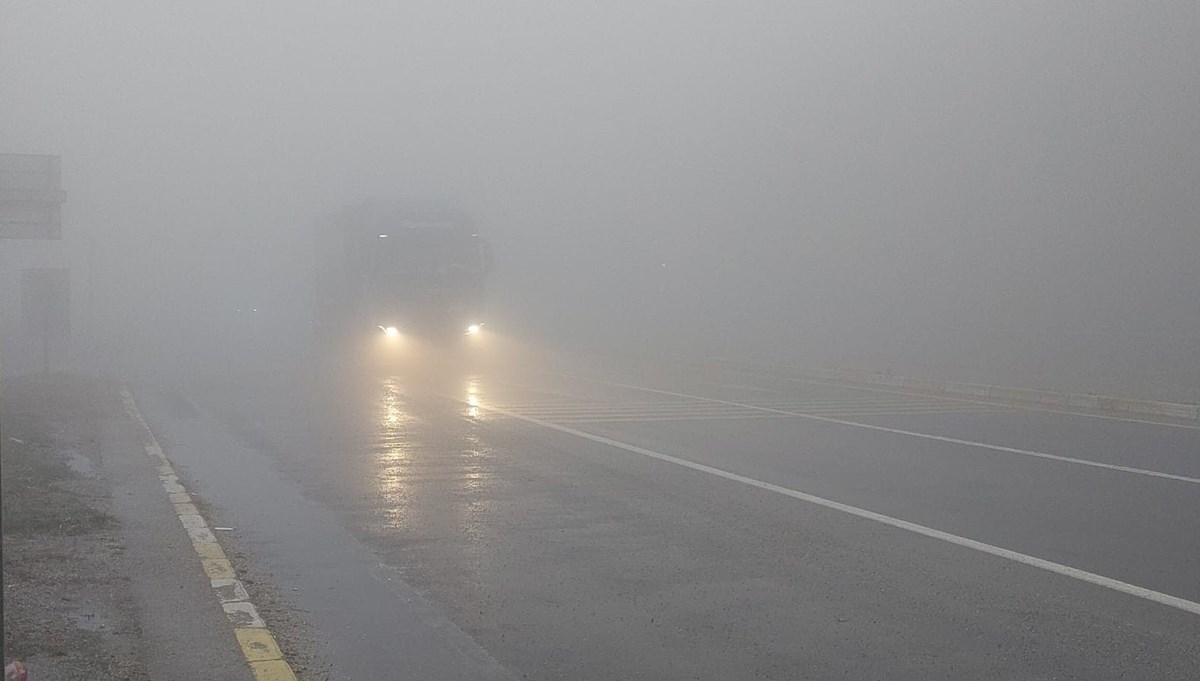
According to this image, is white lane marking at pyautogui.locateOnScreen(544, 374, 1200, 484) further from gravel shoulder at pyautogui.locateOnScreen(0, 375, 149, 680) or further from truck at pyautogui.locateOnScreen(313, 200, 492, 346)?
gravel shoulder at pyautogui.locateOnScreen(0, 375, 149, 680)

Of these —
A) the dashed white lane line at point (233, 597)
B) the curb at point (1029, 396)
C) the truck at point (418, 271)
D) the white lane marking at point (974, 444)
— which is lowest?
the dashed white lane line at point (233, 597)

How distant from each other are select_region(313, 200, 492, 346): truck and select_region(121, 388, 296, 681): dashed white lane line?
1856 centimetres

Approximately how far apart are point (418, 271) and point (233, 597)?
23.4 meters

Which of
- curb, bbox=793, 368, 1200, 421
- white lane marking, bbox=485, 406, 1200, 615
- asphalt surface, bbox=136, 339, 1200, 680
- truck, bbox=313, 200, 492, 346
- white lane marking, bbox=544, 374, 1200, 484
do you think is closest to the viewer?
asphalt surface, bbox=136, 339, 1200, 680

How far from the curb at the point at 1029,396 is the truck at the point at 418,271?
356 inches

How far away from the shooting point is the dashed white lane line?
585 cm

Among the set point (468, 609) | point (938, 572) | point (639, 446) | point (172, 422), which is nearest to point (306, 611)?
point (468, 609)

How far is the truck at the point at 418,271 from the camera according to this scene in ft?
99.2

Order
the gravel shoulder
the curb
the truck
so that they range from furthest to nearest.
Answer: the truck
the curb
the gravel shoulder

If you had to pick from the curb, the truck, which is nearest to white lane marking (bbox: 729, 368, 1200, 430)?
the curb

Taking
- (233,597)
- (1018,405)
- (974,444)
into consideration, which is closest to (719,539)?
(233,597)

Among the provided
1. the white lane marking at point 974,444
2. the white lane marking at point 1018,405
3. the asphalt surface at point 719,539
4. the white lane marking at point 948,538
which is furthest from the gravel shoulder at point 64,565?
the white lane marking at point 1018,405

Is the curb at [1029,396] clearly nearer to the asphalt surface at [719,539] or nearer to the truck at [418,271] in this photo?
the asphalt surface at [719,539]

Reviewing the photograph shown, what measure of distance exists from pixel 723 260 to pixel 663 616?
62.9 metres
